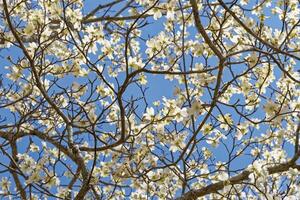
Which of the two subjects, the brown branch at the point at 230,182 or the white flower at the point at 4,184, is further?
the white flower at the point at 4,184

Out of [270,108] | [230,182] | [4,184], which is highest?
[4,184]

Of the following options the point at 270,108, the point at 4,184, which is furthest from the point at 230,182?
the point at 4,184

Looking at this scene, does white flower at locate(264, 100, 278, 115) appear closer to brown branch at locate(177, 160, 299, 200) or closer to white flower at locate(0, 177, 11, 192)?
brown branch at locate(177, 160, 299, 200)

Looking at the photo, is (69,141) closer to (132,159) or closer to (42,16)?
(132,159)

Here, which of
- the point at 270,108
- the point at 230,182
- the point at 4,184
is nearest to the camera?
the point at 270,108

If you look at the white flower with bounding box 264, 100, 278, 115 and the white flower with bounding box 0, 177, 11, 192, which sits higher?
the white flower with bounding box 0, 177, 11, 192

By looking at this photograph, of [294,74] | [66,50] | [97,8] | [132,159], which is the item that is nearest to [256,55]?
[294,74]

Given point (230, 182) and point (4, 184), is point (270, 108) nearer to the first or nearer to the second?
point (230, 182)

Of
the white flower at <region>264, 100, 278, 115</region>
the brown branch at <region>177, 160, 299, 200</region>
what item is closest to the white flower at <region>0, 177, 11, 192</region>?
the brown branch at <region>177, 160, 299, 200</region>

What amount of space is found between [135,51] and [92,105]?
4.62 ft

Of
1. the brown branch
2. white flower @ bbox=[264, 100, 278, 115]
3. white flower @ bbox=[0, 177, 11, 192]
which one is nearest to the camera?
white flower @ bbox=[264, 100, 278, 115]

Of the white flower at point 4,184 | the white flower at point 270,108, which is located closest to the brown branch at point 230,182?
the white flower at point 270,108

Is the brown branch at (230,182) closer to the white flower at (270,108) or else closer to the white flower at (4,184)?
the white flower at (270,108)

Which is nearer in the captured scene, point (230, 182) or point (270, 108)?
point (270, 108)
